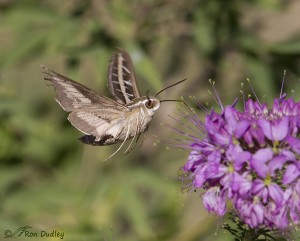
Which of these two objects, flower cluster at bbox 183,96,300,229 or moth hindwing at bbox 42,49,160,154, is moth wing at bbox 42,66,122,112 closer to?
moth hindwing at bbox 42,49,160,154

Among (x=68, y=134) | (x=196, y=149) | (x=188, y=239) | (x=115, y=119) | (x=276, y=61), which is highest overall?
(x=196, y=149)

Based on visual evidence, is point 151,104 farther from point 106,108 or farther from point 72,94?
point 72,94

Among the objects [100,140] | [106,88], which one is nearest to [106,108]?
[100,140]

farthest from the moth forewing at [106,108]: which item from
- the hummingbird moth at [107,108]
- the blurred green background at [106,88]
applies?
the blurred green background at [106,88]

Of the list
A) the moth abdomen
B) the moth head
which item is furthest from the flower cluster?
the moth abdomen

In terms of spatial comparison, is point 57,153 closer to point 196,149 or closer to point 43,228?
point 43,228

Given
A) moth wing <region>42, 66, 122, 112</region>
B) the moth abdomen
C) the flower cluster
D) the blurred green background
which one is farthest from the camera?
the blurred green background

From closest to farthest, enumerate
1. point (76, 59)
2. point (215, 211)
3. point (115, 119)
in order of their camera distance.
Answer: point (215, 211) → point (115, 119) → point (76, 59)

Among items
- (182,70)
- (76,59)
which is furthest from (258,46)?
(76,59)
